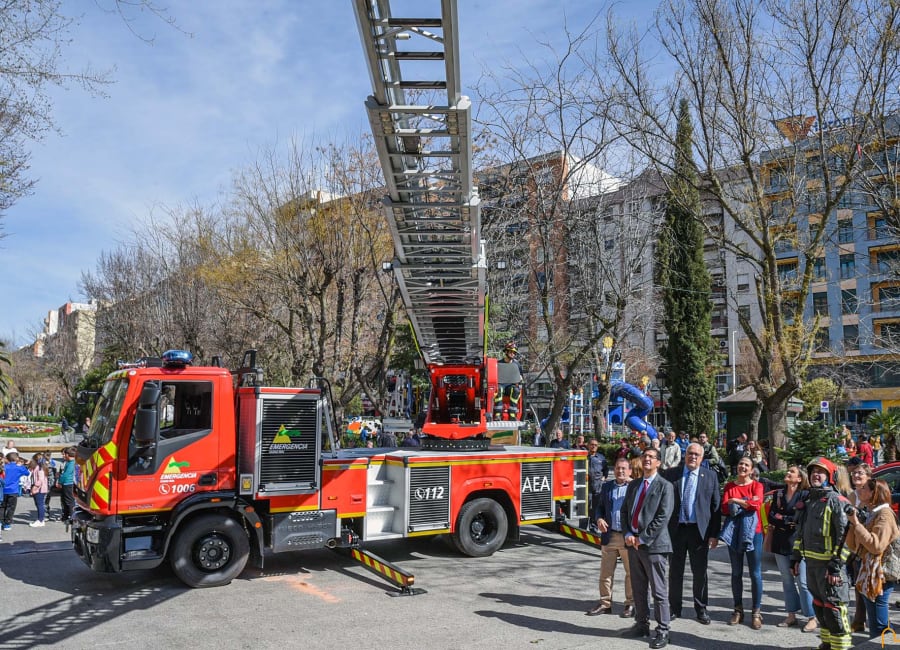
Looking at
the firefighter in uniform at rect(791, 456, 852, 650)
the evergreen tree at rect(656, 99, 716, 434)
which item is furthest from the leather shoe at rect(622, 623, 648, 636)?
the evergreen tree at rect(656, 99, 716, 434)

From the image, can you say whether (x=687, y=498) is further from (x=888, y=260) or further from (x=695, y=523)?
(x=888, y=260)

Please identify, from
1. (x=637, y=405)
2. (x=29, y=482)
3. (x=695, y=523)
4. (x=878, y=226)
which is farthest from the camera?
(x=878, y=226)

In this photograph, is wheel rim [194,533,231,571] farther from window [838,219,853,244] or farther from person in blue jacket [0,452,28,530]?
window [838,219,853,244]

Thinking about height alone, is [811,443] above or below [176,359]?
below

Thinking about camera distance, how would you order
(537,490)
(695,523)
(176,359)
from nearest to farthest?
(695,523)
(176,359)
(537,490)

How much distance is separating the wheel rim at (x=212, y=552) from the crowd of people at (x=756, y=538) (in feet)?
14.8

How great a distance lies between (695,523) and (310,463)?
4912mm

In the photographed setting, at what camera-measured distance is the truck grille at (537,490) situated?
11.5 metres

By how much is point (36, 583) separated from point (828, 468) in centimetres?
942

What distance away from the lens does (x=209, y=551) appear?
30.2 feet

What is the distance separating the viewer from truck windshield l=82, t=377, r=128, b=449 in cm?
895

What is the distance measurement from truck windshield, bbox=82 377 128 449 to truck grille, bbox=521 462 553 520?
5862 mm

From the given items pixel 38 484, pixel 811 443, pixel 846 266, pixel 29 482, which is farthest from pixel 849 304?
pixel 846 266

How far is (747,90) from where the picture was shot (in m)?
14.9
